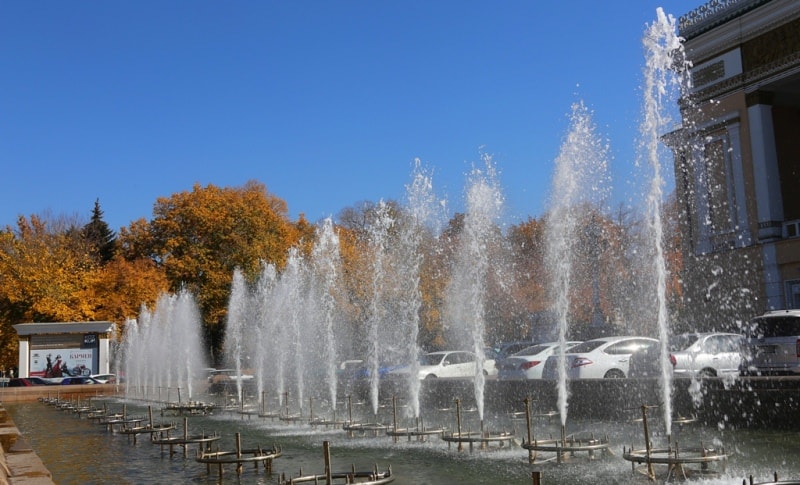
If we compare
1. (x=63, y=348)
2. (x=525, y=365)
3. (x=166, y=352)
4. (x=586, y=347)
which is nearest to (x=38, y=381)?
(x=63, y=348)

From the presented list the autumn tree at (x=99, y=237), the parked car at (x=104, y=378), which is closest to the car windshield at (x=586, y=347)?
the parked car at (x=104, y=378)

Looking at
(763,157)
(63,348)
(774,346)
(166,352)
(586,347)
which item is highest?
(763,157)

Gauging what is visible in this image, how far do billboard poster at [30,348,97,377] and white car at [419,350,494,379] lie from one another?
18.2 m

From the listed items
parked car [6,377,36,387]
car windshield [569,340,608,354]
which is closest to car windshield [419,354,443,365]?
car windshield [569,340,608,354]

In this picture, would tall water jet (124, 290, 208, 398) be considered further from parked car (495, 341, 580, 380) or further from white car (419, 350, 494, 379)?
parked car (495, 341, 580, 380)

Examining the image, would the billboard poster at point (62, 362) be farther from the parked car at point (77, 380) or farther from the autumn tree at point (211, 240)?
the autumn tree at point (211, 240)

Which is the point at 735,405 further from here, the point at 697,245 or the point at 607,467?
the point at 697,245

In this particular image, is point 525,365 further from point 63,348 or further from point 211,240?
point 211,240

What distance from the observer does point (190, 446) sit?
12.9 metres

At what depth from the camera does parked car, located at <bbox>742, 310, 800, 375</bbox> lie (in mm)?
14984

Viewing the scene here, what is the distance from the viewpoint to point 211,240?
5000 cm

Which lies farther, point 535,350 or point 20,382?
point 20,382

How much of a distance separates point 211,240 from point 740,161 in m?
32.5

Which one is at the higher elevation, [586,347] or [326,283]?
[326,283]
